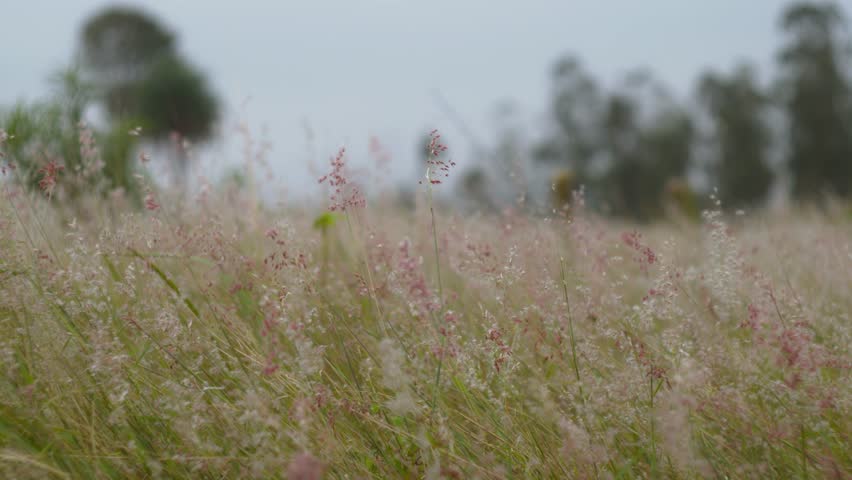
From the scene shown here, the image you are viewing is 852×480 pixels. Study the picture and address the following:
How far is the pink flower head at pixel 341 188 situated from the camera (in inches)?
68.6

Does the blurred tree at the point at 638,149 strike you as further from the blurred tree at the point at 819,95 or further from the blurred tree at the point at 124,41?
the blurred tree at the point at 124,41

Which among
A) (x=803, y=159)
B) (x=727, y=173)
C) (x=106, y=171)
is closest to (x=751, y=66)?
(x=727, y=173)

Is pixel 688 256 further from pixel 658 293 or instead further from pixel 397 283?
pixel 397 283

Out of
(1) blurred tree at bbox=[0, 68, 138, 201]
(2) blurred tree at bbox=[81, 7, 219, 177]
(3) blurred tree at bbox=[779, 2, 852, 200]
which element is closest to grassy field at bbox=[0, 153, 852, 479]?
(1) blurred tree at bbox=[0, 68, 138, 201]

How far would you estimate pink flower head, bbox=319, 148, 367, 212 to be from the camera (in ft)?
5.72

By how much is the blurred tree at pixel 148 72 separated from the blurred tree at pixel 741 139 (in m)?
25.3

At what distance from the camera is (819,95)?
26.2m

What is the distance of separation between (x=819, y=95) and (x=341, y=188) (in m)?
30.4

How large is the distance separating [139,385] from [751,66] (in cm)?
3962

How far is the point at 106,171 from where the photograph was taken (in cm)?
484

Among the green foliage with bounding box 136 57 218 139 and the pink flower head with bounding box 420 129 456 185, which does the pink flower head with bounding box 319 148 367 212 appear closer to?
the pink flower head with bounding box 420 129 456 185

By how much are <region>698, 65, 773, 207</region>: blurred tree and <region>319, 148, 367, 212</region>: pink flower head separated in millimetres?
33543

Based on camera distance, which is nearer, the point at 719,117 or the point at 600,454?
the point at 600,454

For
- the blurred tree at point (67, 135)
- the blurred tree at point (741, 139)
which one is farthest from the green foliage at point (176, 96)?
the blurred tree at point (741, 139)
